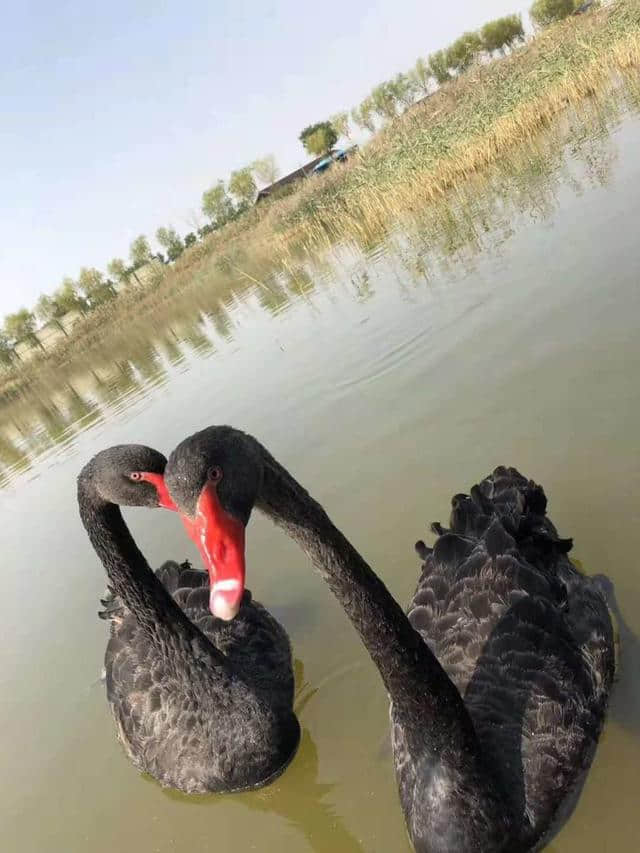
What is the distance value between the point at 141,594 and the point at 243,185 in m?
63.9

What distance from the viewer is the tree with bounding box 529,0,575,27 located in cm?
5153

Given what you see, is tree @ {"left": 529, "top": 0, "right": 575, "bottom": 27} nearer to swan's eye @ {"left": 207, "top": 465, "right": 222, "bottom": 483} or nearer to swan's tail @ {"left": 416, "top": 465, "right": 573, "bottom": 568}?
swan's tail @ {"left": 416, "top": 465, "right": 573, "bottom": 568}

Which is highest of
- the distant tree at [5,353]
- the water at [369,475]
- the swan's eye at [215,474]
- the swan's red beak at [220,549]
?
the distant tree at [5,353]

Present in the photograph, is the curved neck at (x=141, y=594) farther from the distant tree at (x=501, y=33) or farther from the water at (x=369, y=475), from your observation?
the distant tree at (x=501, y=33)

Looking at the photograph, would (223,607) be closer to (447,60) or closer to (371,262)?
(371,262)

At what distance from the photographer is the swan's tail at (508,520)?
2.90 m

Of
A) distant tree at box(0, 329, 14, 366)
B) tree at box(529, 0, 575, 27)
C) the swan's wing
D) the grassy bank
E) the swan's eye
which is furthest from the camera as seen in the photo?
tree at box(529, 0, 575, 27)

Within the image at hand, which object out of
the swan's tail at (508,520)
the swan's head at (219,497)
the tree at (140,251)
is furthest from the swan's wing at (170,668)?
the tree at (140,251)

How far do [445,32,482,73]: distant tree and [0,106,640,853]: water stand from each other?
162 ft

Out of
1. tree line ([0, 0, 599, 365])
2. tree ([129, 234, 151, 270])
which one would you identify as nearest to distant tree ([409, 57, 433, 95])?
tree line ([0, 0, 599, 365])

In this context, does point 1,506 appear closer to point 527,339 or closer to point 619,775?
point 527,339

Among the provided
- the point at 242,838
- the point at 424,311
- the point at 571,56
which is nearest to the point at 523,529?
the point at 242,838

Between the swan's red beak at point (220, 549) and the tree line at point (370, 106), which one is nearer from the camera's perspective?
the swan's red beak at point (220, 549)

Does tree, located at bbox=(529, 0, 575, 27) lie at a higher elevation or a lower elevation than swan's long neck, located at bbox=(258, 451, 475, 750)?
higher
